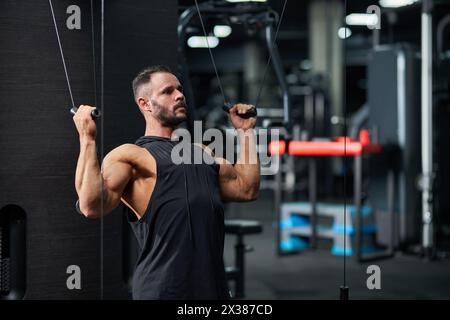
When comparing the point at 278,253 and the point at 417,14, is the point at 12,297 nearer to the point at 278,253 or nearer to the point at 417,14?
the point at 278,253

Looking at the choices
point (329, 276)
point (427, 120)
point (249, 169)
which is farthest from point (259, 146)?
point (427, 120)

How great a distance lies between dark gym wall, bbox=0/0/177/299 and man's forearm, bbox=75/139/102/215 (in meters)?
0.83

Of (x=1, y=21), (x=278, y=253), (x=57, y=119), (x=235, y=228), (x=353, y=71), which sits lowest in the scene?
(x=278, y=253)

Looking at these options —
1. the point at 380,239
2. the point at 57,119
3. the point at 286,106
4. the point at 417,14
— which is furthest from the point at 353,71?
the point at 57,119

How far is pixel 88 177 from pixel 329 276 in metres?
3.33

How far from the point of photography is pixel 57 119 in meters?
2.53

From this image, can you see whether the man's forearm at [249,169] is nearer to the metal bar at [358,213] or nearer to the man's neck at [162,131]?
the man's neck at [162,131]

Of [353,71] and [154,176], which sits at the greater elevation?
[353,71]

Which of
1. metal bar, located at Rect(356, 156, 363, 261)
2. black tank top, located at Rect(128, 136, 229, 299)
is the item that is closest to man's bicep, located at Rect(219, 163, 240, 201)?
black tank top, located at Rect(128, 136, 229, 299)

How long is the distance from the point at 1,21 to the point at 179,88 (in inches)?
36.8

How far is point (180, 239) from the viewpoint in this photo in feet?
5.91

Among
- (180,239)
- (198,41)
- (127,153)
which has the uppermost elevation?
(198,41)

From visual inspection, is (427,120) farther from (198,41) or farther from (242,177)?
(242,177)

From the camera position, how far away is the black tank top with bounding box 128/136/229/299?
1.79 metres
